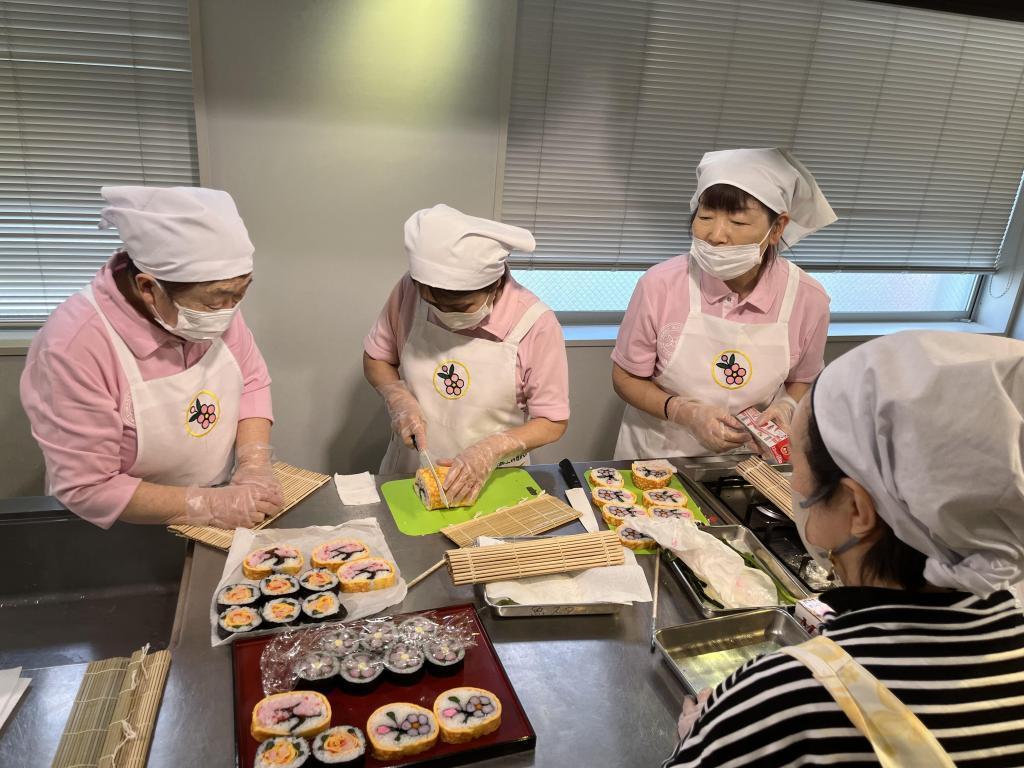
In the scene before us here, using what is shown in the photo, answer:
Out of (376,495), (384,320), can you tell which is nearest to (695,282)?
(384,320)

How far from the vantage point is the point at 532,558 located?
1764 mm

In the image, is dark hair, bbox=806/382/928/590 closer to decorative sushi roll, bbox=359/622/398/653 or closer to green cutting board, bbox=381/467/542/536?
decorative sushi roll, bbox=359/622/398/653

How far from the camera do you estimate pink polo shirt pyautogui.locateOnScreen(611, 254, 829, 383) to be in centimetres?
265

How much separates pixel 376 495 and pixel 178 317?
0.75 m

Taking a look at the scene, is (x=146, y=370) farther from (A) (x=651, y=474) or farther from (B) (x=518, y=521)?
(A) (x=651, y=474)

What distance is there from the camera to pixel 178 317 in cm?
191

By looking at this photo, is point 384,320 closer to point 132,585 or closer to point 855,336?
point 132,585

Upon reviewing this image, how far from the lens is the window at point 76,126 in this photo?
2828 mm

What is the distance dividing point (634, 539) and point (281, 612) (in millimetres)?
931

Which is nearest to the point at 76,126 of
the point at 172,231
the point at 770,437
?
the point at 172,231

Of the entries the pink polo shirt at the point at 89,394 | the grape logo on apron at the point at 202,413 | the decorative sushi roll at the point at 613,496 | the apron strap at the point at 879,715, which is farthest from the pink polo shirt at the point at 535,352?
the apron strap at the point at 879,715

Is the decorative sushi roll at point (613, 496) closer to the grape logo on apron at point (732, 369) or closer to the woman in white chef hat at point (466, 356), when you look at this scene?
the woman in white chef hat at point (466, 356)

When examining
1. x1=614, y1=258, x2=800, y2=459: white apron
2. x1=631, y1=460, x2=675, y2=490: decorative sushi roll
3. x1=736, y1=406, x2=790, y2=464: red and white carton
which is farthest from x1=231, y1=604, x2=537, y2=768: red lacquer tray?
x1=614, y1=258, x2=800, y2=459: white apron

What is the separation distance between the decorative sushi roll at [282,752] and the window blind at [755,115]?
2.78 meters
